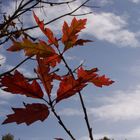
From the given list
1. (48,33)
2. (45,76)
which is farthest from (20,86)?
(48,33)

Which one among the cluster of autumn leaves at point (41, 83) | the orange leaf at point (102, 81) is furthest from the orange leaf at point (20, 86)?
the orange leaf at point (102, 81)

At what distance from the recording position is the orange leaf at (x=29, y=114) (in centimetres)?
117

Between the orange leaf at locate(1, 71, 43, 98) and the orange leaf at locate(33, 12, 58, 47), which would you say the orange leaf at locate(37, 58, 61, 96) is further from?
the orange leaf at locate(33, 12, 58, 47)

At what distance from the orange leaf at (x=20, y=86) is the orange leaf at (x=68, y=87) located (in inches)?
3.0

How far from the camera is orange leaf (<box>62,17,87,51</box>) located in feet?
4.83

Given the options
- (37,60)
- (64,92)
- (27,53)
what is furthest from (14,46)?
(64,92)

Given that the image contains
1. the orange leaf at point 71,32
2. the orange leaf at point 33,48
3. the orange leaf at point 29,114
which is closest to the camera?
the orange leaf at point 29,114

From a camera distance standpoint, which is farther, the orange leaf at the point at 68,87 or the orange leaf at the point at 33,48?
the orange leaf at the point at 33,48

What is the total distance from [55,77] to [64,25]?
0.98 feet

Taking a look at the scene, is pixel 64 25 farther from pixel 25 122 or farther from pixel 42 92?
pixel 25 122

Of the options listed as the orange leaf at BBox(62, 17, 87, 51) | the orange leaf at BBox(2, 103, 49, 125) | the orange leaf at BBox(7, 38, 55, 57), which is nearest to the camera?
the orange leaf at BBox(2, 103, 49, 125)

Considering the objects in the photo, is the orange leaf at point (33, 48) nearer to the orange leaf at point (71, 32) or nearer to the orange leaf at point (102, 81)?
the orange leaf at point (71, 32)

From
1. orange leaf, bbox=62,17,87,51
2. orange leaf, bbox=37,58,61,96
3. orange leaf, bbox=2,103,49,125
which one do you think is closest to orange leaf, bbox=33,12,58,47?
orange leaf, bbox=62,17,87,51

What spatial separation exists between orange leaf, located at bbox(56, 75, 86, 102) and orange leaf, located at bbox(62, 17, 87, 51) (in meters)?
0.23
